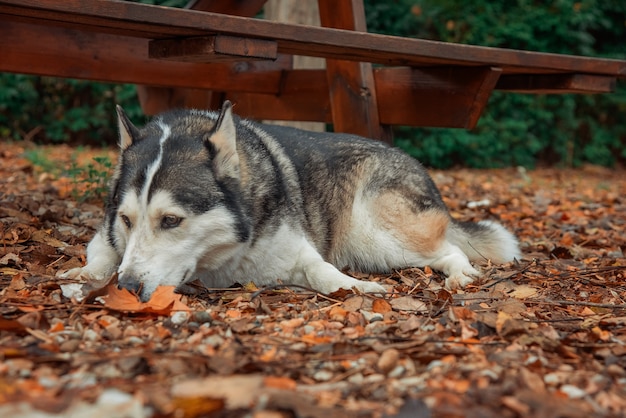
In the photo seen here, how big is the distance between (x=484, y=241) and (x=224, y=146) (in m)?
2.15

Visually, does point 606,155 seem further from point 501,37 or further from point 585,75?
point 585,75

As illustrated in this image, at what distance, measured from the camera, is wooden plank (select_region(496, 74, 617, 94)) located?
6207 mm

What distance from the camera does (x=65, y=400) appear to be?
2.13 m

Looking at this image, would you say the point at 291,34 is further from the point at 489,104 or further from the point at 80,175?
the point at 489,104

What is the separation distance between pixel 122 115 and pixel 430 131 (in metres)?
8.40

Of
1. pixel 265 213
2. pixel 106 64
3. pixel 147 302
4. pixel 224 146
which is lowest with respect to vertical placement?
pixel 147 302

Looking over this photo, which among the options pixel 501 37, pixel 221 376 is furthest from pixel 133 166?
pixel 501 37

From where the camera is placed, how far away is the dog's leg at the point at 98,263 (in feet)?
13.0

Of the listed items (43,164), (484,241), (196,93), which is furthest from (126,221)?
(43,164)

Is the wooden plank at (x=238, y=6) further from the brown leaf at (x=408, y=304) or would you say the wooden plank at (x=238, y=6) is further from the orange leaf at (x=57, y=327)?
the orange leaf at (x=57, y=327)

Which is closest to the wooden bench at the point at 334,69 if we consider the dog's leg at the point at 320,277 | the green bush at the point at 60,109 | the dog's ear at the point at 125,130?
the dog's ear at the point at 125,130

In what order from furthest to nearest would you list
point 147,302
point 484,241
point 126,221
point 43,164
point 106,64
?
point 43,164 < point 106,64 < point 484,241 < point 126,221 < point 147,302

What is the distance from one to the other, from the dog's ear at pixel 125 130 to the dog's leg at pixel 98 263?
57 cm

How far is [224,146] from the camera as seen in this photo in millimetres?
3924
